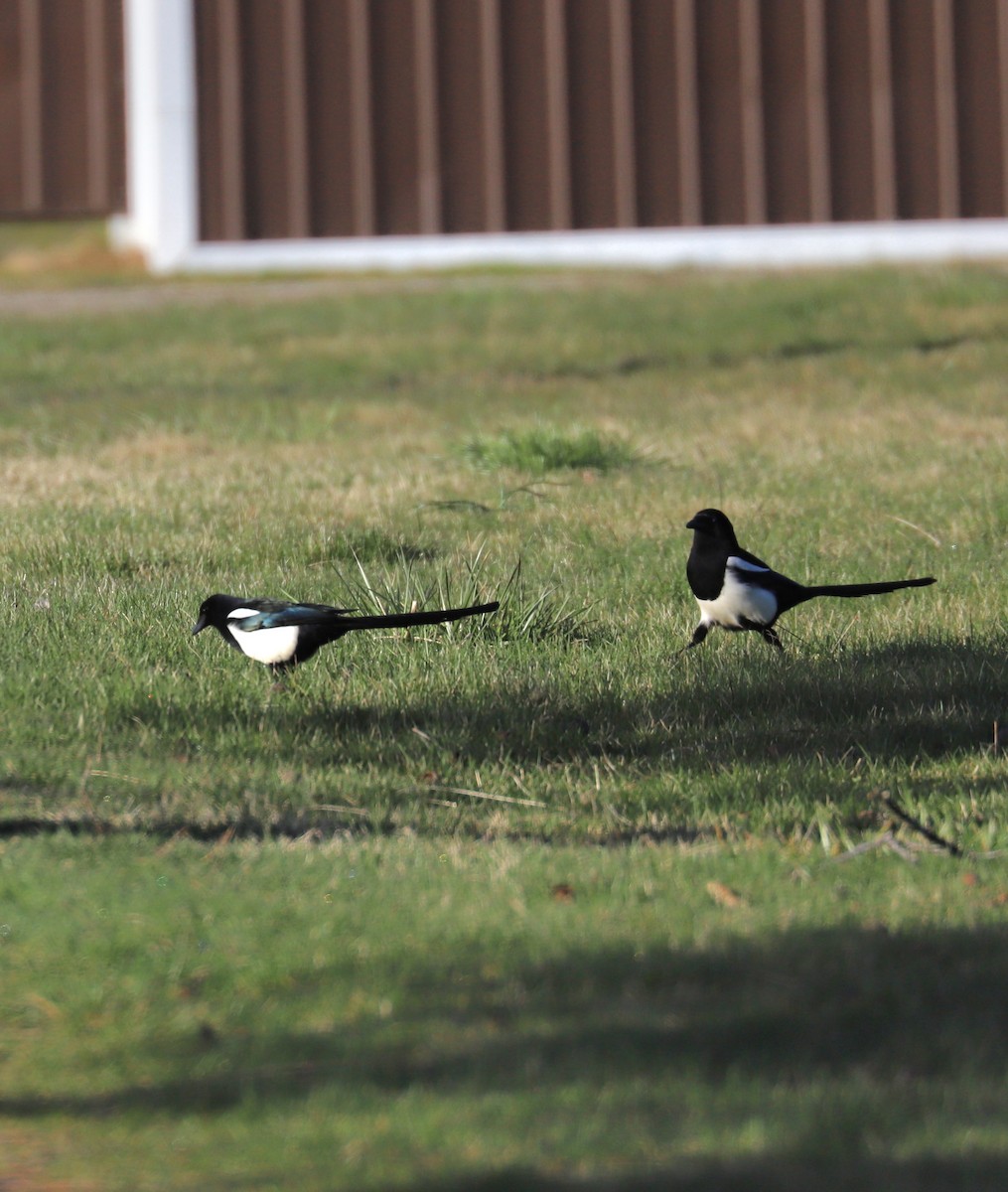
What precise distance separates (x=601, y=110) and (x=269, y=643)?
1475 centimetres

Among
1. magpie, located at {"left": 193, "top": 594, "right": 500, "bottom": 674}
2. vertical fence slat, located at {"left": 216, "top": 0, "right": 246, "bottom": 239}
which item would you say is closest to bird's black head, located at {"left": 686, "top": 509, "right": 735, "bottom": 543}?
magpie, located at {"left": 193, "top": 594, "right": 500, "bottom": 674}

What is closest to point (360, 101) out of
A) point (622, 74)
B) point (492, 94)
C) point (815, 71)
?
point (492, 94)

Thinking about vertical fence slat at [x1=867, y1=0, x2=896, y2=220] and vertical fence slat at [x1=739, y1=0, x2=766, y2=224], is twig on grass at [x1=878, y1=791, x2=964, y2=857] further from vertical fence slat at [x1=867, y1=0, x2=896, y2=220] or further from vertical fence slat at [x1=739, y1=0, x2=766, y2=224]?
vertical fence slat at [x1=867, y1=0, x2=896, y2=220]

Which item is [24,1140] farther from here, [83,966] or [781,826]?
[781,826]

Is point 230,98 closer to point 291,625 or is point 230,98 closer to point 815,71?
point 815,71

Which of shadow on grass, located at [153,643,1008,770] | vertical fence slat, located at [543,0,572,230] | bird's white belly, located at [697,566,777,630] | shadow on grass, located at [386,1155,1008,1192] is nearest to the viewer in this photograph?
shadow on grass, located at [386,1155,1008,1192]

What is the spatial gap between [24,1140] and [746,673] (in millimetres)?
4023

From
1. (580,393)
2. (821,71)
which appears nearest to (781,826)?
(580,393)

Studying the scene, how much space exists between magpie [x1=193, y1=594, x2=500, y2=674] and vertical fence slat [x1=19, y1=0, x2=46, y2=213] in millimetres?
15903

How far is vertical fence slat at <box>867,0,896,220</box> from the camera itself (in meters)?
19.7

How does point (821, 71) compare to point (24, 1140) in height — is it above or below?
above

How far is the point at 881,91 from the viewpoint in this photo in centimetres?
1973

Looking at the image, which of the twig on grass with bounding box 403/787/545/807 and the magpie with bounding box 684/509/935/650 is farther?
the magpie with bounding box 684/509/935/650

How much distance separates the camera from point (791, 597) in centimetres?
683
